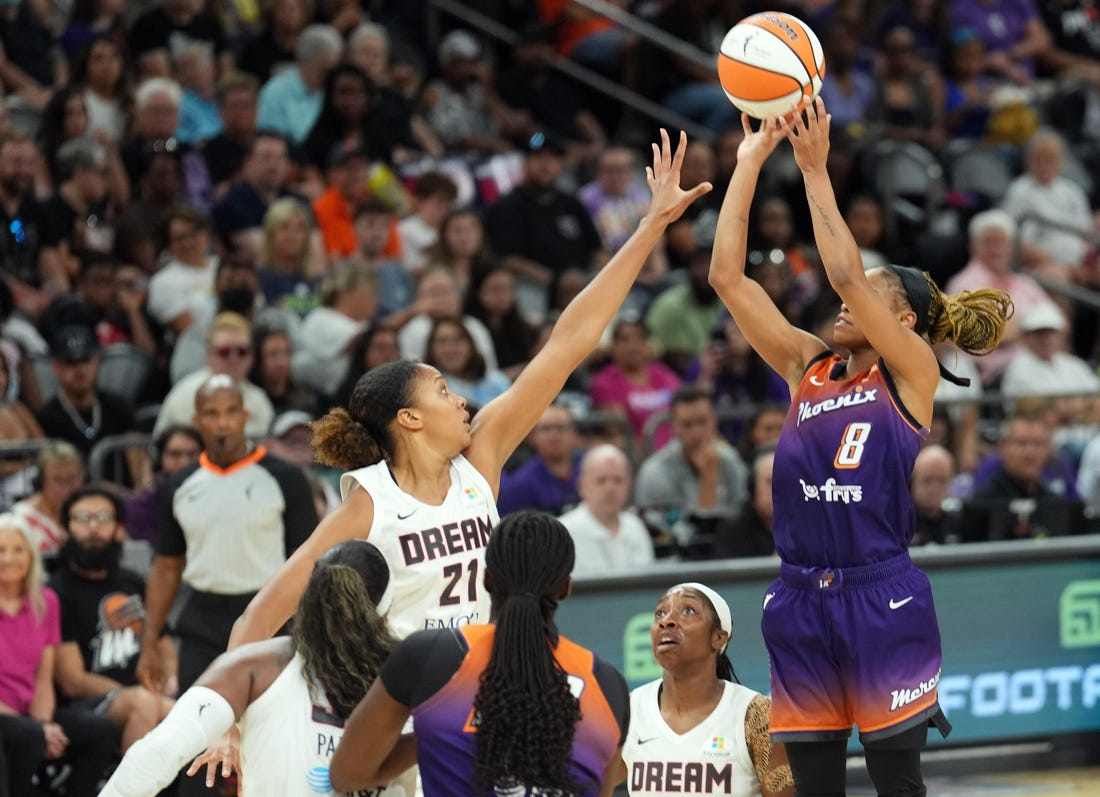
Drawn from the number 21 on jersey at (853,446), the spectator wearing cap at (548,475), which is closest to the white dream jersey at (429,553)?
the number 21 on jersey at (853,446)

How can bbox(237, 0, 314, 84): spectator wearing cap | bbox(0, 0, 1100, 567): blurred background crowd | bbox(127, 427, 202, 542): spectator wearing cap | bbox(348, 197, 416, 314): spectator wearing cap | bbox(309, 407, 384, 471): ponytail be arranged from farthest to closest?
bbox(237, 0, 314, 84): spectator wearing cap < bbox(348, 197, 416, 314): spectator wearing cap < bbox(0, 0, 1100, 567): blurred background crowd < bbox(127, 427, 202, 542): spectator wearing cap < bbox(309, 407, 384, 471): ponytail

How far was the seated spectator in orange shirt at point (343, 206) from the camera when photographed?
12156 mm

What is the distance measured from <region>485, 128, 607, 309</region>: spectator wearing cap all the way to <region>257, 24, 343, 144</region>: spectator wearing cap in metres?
1.43

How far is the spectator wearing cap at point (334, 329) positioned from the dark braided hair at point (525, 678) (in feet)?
21.4

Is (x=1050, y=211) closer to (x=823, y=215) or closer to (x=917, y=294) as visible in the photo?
(x=917, y=294)

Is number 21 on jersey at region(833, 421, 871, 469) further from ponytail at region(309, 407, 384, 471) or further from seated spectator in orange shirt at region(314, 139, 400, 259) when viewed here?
seated spectator in orange shirt at region(314, 139, 400, 259)

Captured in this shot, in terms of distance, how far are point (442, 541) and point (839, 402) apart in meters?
1.20

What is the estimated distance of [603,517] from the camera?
9.35 m

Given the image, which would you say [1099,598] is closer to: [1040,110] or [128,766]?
[128,766]

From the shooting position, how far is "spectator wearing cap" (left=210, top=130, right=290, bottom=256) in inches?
468

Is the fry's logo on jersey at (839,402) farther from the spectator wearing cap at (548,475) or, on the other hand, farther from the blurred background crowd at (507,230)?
the spectator wearing cap at (548,475)

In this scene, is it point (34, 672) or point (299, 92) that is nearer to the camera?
point (34, 672)

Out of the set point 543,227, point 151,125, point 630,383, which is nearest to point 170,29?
point 151,125

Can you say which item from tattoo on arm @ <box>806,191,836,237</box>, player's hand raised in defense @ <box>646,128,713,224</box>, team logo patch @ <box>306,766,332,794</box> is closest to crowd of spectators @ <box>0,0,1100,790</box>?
player's hand raised in defense @ <box>646,128,713,224</box>
